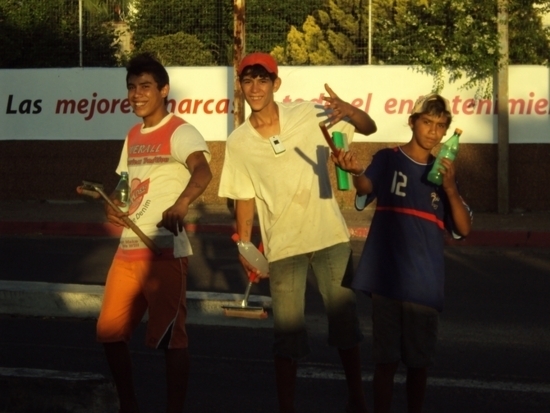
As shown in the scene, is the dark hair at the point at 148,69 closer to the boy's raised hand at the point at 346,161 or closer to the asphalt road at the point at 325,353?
the boy's raised hand at the point at 346,161

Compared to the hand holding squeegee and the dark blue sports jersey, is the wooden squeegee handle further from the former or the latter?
the dark blue sports jersey

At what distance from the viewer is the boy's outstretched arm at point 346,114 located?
17.2 feet

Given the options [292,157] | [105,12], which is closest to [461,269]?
[292,157]

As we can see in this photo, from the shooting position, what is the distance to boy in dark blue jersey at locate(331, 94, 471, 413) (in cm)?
498

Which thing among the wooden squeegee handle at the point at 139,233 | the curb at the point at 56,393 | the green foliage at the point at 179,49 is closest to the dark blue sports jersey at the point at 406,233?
the wooden squeegee handle at the point at 139,233

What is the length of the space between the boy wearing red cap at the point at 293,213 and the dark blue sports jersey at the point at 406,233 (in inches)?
15.7

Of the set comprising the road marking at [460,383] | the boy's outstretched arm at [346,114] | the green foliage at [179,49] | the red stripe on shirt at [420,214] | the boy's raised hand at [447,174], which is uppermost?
the green foliage at [179,49]

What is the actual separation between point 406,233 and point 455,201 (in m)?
0.31

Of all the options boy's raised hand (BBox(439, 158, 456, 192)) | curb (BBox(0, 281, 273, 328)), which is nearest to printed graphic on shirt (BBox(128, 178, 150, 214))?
boy's raised hand (BBox(439, 158, 456, 192))

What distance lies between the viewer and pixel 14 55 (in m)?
18.6

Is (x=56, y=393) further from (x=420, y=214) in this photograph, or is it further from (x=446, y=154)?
(x=446, y=154)

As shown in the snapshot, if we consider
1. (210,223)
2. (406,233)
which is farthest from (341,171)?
(210,223)

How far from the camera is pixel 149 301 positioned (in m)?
5.29

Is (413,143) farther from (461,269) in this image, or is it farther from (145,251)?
(461,269)
